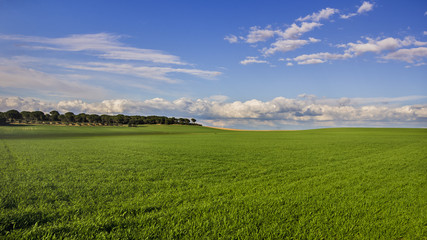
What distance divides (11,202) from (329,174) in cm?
1215

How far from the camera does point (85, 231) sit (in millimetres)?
5062

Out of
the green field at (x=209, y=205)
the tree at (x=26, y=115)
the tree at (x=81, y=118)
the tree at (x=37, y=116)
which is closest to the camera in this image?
the green field at (x=209, y=205)

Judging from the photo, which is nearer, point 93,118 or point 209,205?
point 209,205

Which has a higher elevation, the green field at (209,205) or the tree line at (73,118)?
the tree line at (73,118)

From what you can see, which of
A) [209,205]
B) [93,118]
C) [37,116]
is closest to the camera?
[209,205]

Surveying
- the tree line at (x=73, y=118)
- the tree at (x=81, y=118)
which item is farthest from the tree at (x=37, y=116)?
the tree at (x=81, y=118)

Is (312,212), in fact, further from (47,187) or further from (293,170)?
(47,187)

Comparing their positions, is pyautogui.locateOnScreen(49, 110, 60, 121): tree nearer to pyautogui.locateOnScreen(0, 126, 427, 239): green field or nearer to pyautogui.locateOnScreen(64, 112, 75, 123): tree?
pyautogui.locateOnScreen(64, 112, 75, 123): tree

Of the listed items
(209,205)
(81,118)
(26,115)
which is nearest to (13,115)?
(26,115)

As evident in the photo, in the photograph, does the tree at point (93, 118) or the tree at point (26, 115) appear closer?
the tree at point (26, 115)

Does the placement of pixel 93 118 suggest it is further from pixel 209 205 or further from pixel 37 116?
pixel 209 205

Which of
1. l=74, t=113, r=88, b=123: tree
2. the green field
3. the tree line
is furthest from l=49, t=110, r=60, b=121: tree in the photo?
the green field

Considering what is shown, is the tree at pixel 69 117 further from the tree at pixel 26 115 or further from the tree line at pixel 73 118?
the tree at pixel 26 115

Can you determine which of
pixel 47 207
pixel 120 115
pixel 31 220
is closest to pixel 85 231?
pixel 31 220
